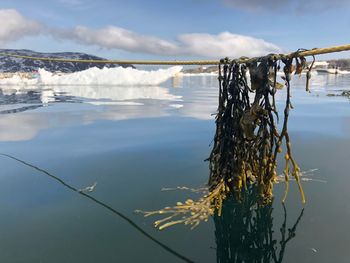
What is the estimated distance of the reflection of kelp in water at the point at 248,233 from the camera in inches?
153

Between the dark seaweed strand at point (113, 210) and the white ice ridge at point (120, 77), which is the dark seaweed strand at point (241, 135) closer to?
the dark seaweed strand at point (113, 210)

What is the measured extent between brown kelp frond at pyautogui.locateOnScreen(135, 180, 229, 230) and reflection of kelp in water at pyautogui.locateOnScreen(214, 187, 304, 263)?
0.16m

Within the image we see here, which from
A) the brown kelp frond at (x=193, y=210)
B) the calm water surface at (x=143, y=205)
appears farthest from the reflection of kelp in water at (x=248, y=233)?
the brown kelp frond at (x=193, y=210)

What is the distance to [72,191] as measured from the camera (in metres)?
5.84

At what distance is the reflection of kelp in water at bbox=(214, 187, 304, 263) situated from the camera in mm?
3896

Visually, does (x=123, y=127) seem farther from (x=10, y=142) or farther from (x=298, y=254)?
(x=298, y=254)

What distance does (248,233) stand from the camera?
4414 millimetres

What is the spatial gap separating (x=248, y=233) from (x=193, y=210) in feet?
2.95

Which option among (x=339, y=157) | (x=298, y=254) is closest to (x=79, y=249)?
(x=298, y=254)

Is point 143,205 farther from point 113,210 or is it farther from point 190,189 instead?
point 190,189

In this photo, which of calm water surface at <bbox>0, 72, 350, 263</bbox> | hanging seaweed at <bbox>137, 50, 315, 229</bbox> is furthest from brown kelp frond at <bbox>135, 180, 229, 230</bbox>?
calm water surface at <bbox>0, 72, 350, 263</bbox>

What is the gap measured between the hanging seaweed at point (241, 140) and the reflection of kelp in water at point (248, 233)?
0.53ft

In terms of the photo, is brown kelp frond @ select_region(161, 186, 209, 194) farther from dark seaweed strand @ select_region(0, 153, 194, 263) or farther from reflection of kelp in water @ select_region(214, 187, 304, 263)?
dark seaweed strand @ select_region(0, 153, 194, 263)

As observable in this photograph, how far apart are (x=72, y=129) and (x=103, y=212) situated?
6.91m
